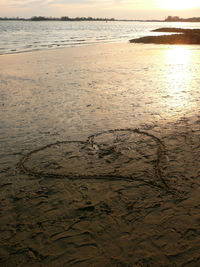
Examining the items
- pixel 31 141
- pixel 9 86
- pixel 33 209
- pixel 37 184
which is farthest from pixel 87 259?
pixel 9 86

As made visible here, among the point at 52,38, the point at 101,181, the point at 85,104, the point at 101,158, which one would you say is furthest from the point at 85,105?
the point at 52,38

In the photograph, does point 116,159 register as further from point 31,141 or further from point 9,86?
point 9,86

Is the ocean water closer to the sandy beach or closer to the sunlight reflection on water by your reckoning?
the sunlight reflection on water

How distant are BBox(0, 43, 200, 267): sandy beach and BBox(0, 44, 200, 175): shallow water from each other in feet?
0.14

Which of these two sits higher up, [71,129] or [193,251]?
[71,129]

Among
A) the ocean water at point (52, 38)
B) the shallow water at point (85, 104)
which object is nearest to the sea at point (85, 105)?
the shallow water at point (85, 104)

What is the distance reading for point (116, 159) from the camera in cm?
487

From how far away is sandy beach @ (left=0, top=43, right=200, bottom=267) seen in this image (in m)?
2.92

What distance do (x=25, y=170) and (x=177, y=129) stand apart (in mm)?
3854

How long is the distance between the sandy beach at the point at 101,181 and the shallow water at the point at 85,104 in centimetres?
4

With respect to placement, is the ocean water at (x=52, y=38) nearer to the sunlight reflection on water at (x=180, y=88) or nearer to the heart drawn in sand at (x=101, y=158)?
the sunlight reflection on water at (x=180, y=88)

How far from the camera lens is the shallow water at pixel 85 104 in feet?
19.9

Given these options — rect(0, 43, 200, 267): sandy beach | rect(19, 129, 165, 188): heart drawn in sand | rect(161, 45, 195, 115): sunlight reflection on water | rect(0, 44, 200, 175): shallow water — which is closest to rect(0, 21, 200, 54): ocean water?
rect(0, 44, 200, 175): shallow water

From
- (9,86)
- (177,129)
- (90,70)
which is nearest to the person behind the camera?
(177,129)
